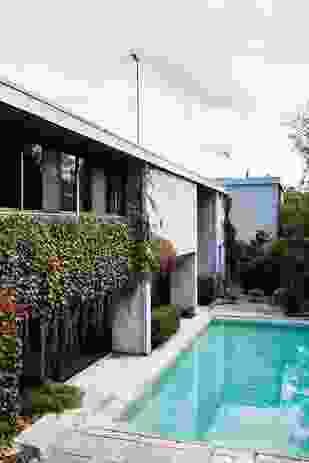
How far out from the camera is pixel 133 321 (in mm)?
12766

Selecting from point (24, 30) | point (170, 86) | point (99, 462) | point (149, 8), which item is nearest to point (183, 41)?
point (149, 8)

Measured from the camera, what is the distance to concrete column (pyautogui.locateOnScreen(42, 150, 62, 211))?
9.54m

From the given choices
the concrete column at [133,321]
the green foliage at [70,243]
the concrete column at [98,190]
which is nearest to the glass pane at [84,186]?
the concrete column at [98,190]

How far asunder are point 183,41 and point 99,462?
42.2 feet

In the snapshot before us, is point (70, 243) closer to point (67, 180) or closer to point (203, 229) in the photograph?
point (67, 180)

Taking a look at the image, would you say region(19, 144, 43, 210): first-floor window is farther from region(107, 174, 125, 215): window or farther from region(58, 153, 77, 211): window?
region(107, 174, 125, 215): window

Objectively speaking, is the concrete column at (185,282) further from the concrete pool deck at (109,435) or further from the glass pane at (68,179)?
the glass pane at (68,179)

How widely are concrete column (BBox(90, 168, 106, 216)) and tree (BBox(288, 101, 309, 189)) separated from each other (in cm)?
1663

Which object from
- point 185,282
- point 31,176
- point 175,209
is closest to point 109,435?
point 31,176

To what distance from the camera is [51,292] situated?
829 centimetres

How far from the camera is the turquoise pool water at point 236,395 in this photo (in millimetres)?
8875

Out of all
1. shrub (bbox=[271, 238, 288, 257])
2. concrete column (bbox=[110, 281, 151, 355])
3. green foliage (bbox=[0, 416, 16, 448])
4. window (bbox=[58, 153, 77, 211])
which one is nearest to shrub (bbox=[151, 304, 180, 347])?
concrete column (bbox=[110, 281, 151, 355])

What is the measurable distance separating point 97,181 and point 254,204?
53.4 ft

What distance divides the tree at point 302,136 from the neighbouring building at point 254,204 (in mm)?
1508
